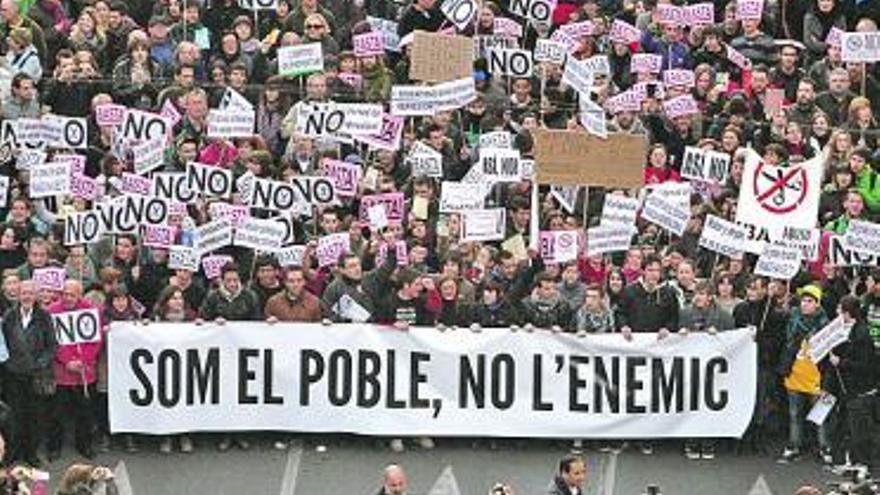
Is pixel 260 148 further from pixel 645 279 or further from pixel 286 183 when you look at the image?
pixel 645 279

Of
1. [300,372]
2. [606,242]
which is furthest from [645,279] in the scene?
[300,372]

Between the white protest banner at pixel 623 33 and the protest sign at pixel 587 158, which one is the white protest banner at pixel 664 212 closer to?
the protest sign at pixel 587 158

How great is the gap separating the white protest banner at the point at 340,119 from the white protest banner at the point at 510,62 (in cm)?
212

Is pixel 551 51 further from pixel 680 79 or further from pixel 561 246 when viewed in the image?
pixel 561 246

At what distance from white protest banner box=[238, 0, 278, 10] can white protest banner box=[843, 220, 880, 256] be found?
6955 mm

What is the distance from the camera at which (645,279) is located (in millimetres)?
31719

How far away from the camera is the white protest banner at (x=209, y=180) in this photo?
107 ft

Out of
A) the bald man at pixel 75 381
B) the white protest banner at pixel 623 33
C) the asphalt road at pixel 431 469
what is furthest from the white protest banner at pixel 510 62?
the bald man at pixel 75 381

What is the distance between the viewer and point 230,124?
33.5 m

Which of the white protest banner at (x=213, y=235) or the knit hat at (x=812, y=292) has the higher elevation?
the white protest banner at (x=213, y=235)

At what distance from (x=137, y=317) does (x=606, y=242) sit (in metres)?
4.25

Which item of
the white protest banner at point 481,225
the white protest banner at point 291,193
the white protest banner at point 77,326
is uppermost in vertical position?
the white protest banner at point 291,193

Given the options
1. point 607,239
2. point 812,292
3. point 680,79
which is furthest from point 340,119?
point 812,292

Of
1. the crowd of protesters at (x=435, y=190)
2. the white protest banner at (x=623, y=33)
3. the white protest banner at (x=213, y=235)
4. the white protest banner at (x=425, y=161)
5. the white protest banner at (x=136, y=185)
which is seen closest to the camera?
the crowd of protesters at (x=435, y=190)
